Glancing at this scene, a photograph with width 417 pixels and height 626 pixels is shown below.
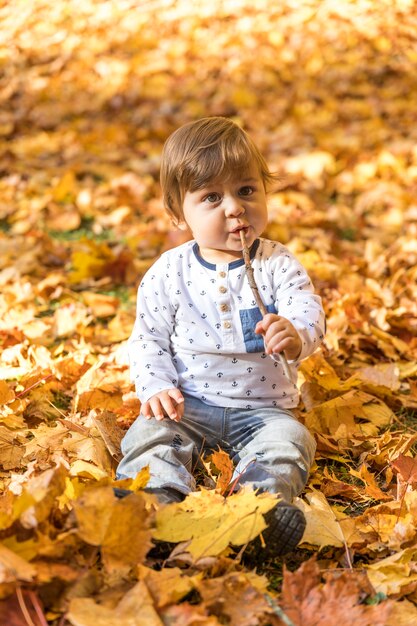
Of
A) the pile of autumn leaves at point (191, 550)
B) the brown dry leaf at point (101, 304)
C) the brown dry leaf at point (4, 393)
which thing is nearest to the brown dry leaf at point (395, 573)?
the pile of autumn leaves at point (191, 550)

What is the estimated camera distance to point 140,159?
5.51 meters

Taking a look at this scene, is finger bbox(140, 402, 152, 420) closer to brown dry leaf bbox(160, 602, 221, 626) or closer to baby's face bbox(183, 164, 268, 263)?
baby's face bbox(183, 164, 268, 263)

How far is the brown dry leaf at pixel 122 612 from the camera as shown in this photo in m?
1.35

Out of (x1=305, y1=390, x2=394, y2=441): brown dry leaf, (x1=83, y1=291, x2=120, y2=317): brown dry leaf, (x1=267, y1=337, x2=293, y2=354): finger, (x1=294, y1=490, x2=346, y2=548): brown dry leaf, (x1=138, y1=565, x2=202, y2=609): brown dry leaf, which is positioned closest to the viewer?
(x1=138, y1=565, x2=202, y2=609): brown dry leaf

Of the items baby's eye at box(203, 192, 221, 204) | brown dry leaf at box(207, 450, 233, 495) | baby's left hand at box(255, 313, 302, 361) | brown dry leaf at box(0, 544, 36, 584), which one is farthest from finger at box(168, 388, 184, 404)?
brown dry leaf at box(0, 544, 36, 584)

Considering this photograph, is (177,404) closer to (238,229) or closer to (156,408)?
(156,408)

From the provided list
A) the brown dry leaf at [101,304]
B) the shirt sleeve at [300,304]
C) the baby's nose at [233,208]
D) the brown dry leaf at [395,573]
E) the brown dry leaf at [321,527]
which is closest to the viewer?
the brown dry leaf at [395,573]

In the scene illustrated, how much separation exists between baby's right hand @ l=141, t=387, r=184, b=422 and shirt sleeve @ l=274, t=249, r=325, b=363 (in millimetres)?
339

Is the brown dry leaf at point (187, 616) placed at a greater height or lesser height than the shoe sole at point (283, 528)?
greater

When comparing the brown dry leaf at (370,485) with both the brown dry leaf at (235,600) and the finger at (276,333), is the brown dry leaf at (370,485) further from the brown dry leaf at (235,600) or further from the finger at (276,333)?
the brown dry leaf at (235,600)

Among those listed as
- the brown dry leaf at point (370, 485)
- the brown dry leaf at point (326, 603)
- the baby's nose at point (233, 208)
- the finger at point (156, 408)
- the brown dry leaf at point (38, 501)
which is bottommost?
the brown dry leaf at point (370, 485)

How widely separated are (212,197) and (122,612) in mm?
1171

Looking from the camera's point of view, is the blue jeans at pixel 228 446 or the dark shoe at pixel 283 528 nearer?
the dark shoe at pixel 283 528

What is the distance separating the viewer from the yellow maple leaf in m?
1.58
